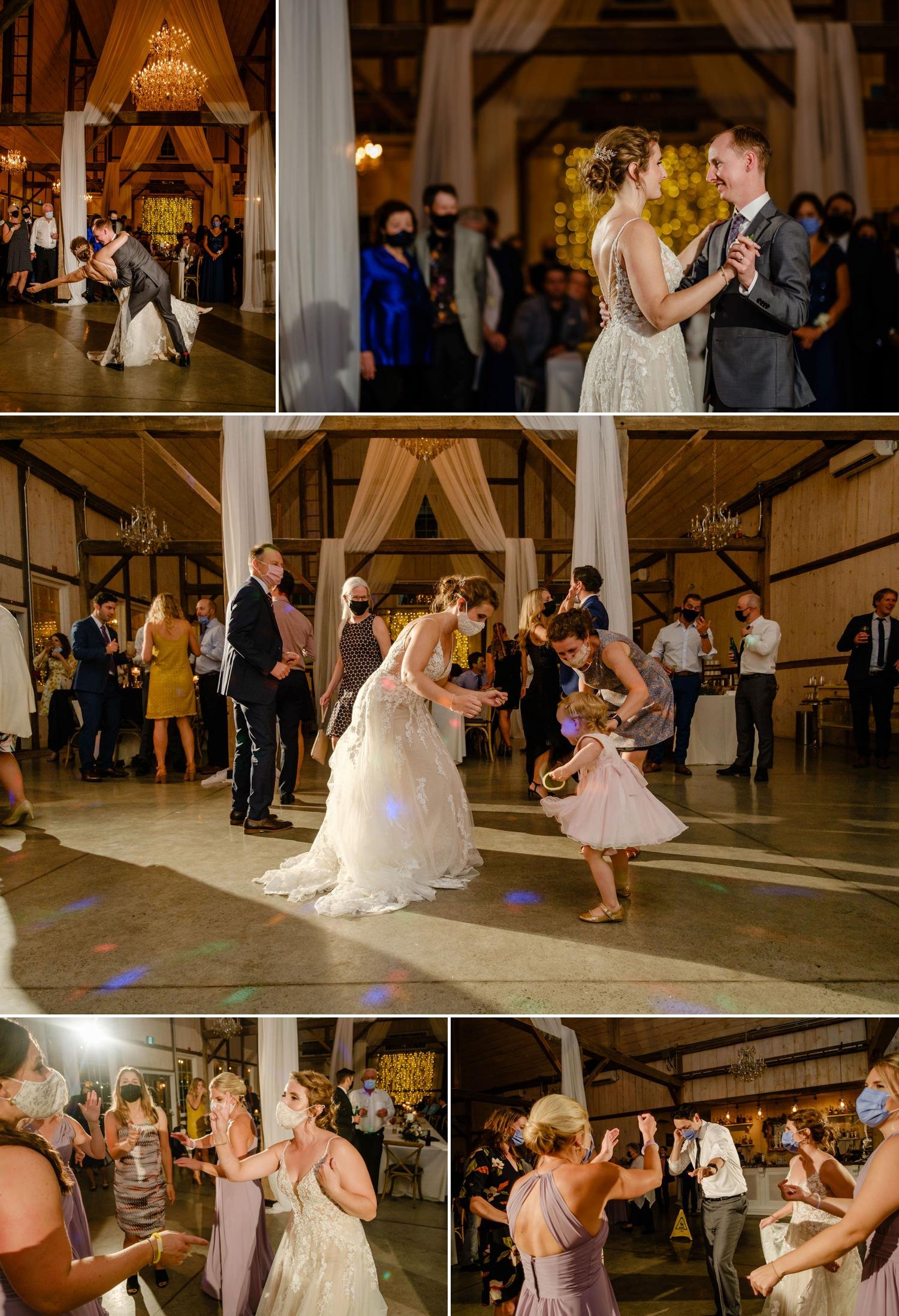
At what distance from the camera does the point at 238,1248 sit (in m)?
1.88

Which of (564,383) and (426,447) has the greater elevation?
(426,447)

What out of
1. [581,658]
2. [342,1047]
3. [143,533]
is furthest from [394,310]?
[143,533]

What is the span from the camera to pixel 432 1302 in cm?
190

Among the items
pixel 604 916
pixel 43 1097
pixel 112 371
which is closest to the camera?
pixel 43 1097

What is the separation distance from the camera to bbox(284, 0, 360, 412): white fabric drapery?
252 centimetres

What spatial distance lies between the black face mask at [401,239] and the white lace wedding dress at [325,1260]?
2.51 meters

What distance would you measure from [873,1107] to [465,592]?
1.80 m

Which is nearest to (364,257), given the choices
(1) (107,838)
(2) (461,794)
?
(2) (461,794)

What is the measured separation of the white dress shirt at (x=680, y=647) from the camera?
5887 mm

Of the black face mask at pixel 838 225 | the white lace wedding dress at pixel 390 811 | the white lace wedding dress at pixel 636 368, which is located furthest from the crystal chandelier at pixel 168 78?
the black face mask at pixel 838 225

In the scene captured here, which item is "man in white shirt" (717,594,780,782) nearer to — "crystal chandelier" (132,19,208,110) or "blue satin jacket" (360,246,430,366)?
"blue satin jacket" (360,246,430,366)

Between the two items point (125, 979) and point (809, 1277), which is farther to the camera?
point (125, 979)

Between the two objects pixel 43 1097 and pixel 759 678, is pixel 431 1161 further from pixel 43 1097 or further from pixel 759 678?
pixel 759 678

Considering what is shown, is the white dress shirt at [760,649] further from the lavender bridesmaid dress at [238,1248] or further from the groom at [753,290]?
the lavender bridesmaid dress at [238,1248]
